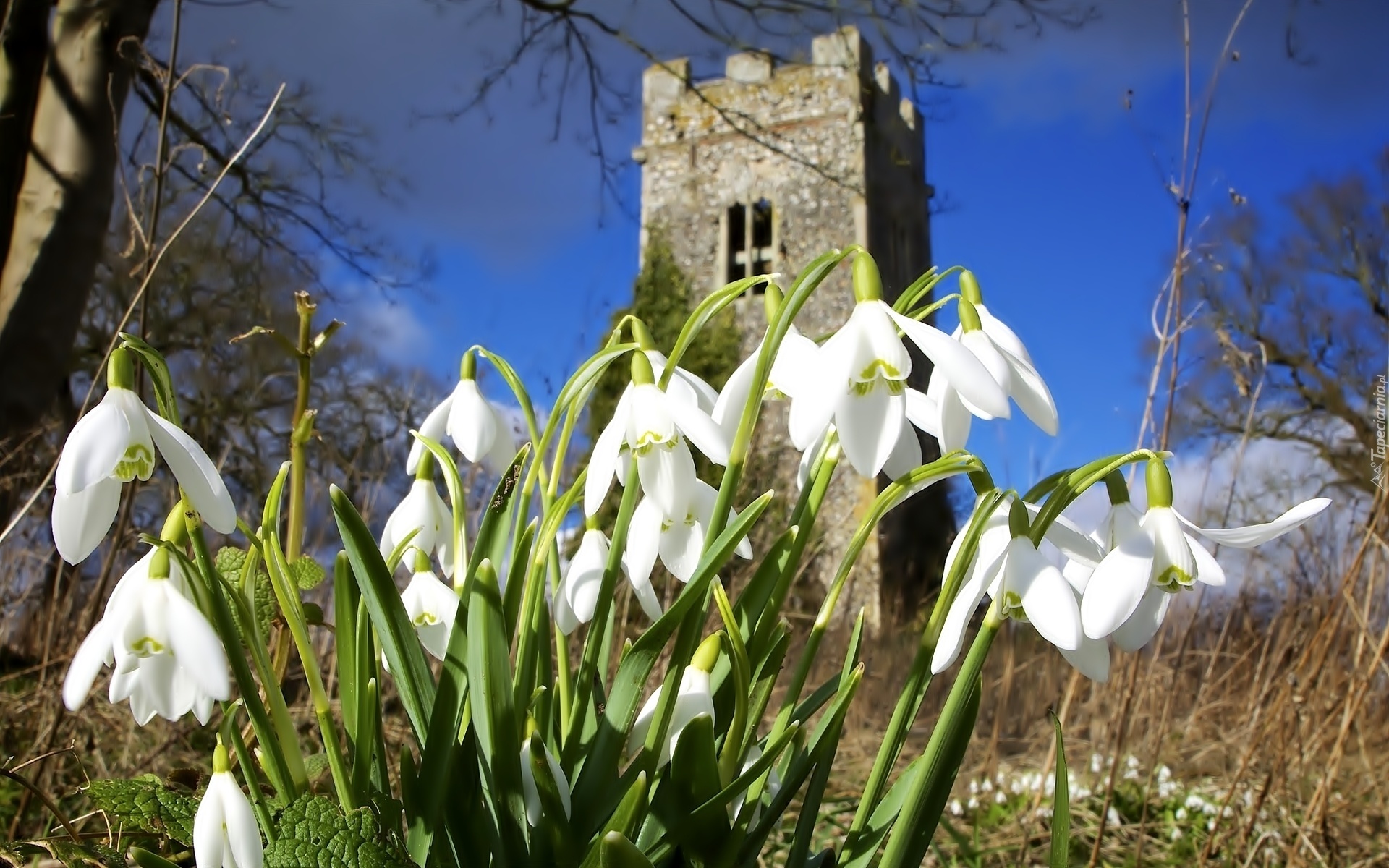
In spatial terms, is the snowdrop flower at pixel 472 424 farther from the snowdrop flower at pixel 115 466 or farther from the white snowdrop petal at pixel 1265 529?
the white snowdrop petal at pixel 1265 529

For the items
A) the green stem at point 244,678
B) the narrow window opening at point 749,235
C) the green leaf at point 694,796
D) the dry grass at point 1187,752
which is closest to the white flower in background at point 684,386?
the green leaf at point 694,796

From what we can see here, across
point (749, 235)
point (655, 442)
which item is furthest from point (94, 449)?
point (749, 235)

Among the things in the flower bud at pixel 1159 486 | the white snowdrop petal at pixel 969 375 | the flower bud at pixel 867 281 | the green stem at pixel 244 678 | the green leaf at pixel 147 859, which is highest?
the flower bud at pixel 867 281

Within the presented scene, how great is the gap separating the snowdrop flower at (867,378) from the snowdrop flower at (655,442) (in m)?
0.06

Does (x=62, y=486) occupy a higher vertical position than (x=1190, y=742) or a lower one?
lower

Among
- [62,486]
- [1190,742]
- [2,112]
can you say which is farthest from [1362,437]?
[62,486]

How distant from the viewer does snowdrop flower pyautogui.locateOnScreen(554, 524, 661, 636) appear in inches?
32.8

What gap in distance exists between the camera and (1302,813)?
2.03m

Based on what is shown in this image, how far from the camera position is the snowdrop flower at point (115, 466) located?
0.65 metres

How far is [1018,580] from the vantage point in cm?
68

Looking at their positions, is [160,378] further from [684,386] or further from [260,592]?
[684,386]

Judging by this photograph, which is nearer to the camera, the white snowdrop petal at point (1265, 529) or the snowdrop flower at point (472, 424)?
the white snowdrop petal at point (1265, 529)

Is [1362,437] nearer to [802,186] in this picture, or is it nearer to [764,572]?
[802,186]

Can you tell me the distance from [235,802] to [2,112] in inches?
185
